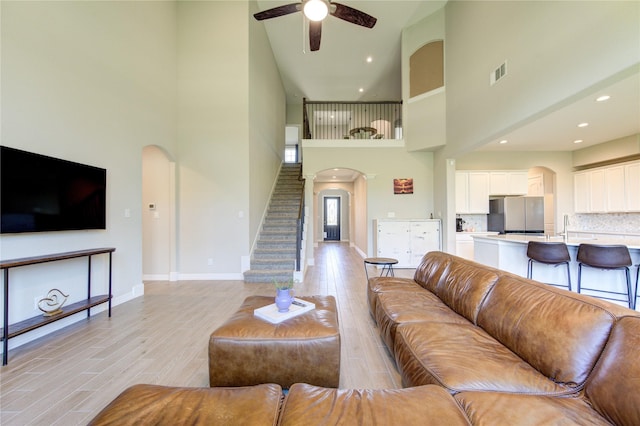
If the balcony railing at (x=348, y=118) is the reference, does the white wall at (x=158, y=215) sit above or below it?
Result: below

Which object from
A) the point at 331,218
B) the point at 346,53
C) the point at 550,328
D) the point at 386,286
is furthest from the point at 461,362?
the point at 331,218

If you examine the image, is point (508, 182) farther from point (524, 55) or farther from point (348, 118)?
point (348, 118)

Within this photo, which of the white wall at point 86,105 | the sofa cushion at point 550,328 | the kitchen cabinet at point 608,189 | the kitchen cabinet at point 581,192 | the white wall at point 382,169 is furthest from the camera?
the white wall at point 382,169

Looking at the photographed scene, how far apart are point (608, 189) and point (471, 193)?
7.62 ft

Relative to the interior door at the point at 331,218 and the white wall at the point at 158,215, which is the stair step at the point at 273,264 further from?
the interior door at the point at 331,218

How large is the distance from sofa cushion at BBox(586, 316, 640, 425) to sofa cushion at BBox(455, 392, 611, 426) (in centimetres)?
6

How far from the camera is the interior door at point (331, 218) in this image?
12344 mm

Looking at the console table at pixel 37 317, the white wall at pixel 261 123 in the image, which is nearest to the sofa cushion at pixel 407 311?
the console table at pixel 37 317

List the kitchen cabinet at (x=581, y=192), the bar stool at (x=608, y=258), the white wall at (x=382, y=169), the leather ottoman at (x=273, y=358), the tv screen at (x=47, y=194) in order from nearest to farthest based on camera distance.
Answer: the leather ottoman at (x=273, y=358), the tv screen at (x=47, y=194), the bar stool at (x=608, y=258), the kitchen cabinet at (x=581, y=192), the white wall at (x=382, y=169)

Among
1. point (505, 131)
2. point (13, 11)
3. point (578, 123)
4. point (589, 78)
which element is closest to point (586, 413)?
point (589, 78)

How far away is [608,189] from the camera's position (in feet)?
16.5

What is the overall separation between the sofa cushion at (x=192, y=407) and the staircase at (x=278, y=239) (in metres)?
3.43

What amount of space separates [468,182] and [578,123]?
7.91 ft

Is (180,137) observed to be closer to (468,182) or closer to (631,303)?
(468,182)
